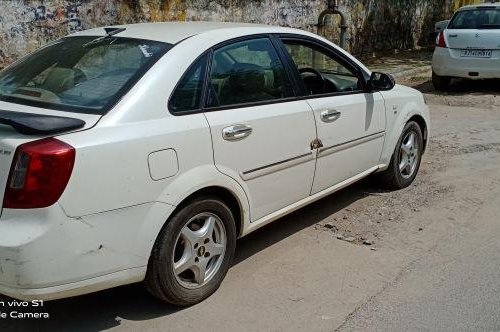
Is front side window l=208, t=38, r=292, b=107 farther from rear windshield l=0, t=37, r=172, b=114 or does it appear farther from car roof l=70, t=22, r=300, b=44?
rear windshield l=0, t=37, r=172, b=114

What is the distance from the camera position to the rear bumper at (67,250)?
2793 mm

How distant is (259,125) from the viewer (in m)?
3.78

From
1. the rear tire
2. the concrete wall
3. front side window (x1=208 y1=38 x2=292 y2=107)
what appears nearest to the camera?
front side window (x1=208 y1=38 x2=292 y2=107)

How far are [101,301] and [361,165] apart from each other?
7.93 ft

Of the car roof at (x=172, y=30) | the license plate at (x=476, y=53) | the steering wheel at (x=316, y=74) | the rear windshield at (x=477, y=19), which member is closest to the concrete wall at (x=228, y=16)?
the rear windshield at (x=477, y=19)

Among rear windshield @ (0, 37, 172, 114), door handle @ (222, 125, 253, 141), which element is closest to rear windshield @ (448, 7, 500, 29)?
door handle @ (222, 125, 253, 141)

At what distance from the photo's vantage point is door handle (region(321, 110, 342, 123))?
14.3 ft

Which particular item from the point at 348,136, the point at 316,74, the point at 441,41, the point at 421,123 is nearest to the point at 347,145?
the point at 348,136

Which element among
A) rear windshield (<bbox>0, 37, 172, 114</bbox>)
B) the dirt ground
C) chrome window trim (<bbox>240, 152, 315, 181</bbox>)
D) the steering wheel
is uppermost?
rear windshield (<bbox>0, 37, 172, 114</bbox>)

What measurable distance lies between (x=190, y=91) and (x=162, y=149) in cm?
49

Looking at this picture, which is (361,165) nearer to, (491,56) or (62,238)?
(62,238)

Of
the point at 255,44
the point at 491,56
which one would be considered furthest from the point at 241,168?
the point at 491,56

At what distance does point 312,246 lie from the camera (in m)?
4.43

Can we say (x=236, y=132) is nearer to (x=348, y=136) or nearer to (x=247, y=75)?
(x=247, y=75)
